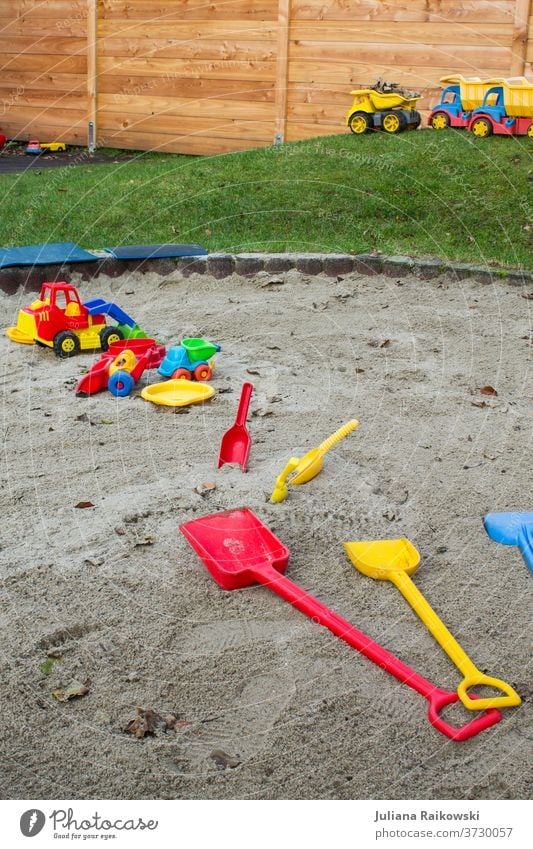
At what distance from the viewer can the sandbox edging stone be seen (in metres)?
6.98

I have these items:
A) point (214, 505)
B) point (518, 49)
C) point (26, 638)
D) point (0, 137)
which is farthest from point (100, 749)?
point (0, 137)

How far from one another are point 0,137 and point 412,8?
6.26 meters

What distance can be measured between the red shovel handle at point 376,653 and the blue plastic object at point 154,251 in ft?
14.7

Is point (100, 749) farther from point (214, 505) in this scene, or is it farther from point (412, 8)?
point (412, 8)

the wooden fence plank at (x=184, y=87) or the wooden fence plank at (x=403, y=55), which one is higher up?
the wooden fence plank at (x=403, y=55)

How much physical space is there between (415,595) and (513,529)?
64cm

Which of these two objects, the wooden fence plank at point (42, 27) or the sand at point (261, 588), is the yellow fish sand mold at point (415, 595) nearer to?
the sand at point (261, 588)

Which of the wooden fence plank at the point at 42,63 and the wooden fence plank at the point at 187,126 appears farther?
the wooden fence plank at the point at 42,63

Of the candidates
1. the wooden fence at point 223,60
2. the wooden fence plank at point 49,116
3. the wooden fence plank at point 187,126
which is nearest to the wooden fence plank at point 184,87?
the wooden fence at point 223,60

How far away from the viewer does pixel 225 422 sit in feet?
15.6

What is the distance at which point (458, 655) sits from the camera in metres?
2.90

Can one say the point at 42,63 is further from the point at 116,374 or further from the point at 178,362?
the point at 116,374

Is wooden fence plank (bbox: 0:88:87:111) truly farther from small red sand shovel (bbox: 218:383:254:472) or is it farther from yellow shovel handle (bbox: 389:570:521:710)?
yellow shovel handle (bbox: 389:570:521:710)

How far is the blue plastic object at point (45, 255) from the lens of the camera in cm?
692
